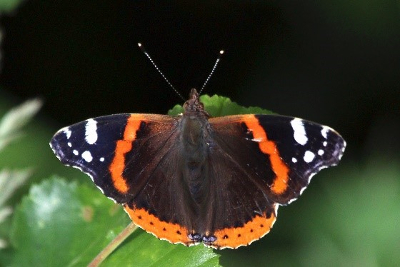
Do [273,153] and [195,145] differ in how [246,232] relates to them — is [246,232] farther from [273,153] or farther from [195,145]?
[195,145]

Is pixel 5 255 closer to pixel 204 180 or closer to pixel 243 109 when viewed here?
pixel 204 180

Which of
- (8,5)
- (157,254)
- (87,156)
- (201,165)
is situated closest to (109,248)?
(157,254)

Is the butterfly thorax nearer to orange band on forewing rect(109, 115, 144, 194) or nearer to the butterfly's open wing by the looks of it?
the butterfly's open wing

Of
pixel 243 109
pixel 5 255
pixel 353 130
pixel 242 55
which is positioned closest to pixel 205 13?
pixel 242 55

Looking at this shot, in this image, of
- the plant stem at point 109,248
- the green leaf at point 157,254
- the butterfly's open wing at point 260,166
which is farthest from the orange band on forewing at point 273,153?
the plant stem at point 109,248

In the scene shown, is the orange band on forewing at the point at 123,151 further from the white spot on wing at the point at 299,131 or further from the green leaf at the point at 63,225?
the white spot on wing at the point at 299,131

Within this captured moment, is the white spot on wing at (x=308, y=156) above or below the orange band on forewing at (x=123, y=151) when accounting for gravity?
below

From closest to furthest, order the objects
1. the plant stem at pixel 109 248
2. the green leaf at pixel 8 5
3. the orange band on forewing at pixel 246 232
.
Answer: the plant stem at pixel 109 248 → the orange band on forewing at pixel 246 232 → the green leaf at pixel 8 5
